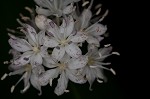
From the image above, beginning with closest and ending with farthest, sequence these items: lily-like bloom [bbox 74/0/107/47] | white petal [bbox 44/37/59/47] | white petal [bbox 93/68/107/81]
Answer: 1. white petal [bbox 44/37/59/47]
2. lily-like bloom [bbox 74/0/107/47]
3. white petal [bbox 93/68/107/81]

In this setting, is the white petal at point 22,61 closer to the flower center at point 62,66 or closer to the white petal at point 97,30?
the flower center at point 62,66

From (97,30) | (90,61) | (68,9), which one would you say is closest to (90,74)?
(90,61)

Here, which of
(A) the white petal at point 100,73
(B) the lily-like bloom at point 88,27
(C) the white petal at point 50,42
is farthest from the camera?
(A) the white petal at point 100,73

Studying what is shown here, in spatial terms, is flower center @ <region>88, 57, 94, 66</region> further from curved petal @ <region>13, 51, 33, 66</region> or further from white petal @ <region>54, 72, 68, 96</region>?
curved petal @ <region>13, 51, 33, 66</region>

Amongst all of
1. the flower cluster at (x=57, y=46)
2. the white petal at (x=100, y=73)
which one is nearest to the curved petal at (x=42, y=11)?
the flower cluster at (x=57, y=46)

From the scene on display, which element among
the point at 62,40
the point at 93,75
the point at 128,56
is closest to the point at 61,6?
the point at 62,40

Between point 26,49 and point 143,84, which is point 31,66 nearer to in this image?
point 26,49

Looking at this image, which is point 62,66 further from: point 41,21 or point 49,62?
point 41,21

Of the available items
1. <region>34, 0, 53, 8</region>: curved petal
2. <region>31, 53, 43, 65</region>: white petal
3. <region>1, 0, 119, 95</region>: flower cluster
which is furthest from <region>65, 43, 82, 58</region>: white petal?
<region>34, 0, 53, 8</region>: curved petal
